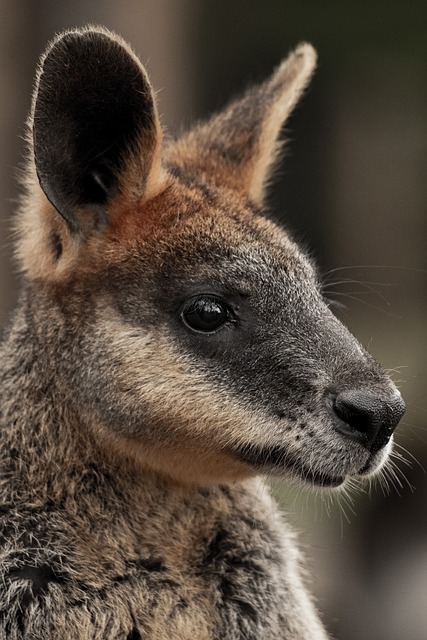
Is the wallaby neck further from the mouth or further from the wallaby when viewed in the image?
the mouth

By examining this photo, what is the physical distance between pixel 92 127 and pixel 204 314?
102cm

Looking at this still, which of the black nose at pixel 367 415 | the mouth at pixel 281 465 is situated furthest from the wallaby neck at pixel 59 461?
the black nose at pixel 367 415

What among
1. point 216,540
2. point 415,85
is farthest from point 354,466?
point 415,85

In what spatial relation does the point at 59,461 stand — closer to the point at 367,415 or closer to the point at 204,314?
the point at 204,314

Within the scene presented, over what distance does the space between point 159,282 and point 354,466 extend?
1168 millimetres

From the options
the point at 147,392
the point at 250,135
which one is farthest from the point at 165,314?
the point at 250,135

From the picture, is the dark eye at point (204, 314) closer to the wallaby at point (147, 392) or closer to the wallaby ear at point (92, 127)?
the wallaby at point (147, 392)

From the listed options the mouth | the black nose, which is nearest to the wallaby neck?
the mouth

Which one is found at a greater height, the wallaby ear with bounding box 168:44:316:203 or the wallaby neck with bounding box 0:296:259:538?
the wallaby ear with bounding box 168:44:316:203

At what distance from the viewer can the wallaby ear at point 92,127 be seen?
5086 millimetres

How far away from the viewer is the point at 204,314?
5211 mm

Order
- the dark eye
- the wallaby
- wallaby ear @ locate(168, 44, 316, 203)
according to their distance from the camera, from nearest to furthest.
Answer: the wallaby < the dark eye < wallaby ear @ locate(168, 44, 316, 203)

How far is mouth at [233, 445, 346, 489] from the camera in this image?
200 inches

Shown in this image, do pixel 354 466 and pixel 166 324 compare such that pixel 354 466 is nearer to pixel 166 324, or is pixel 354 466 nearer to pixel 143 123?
pixel 166 324
